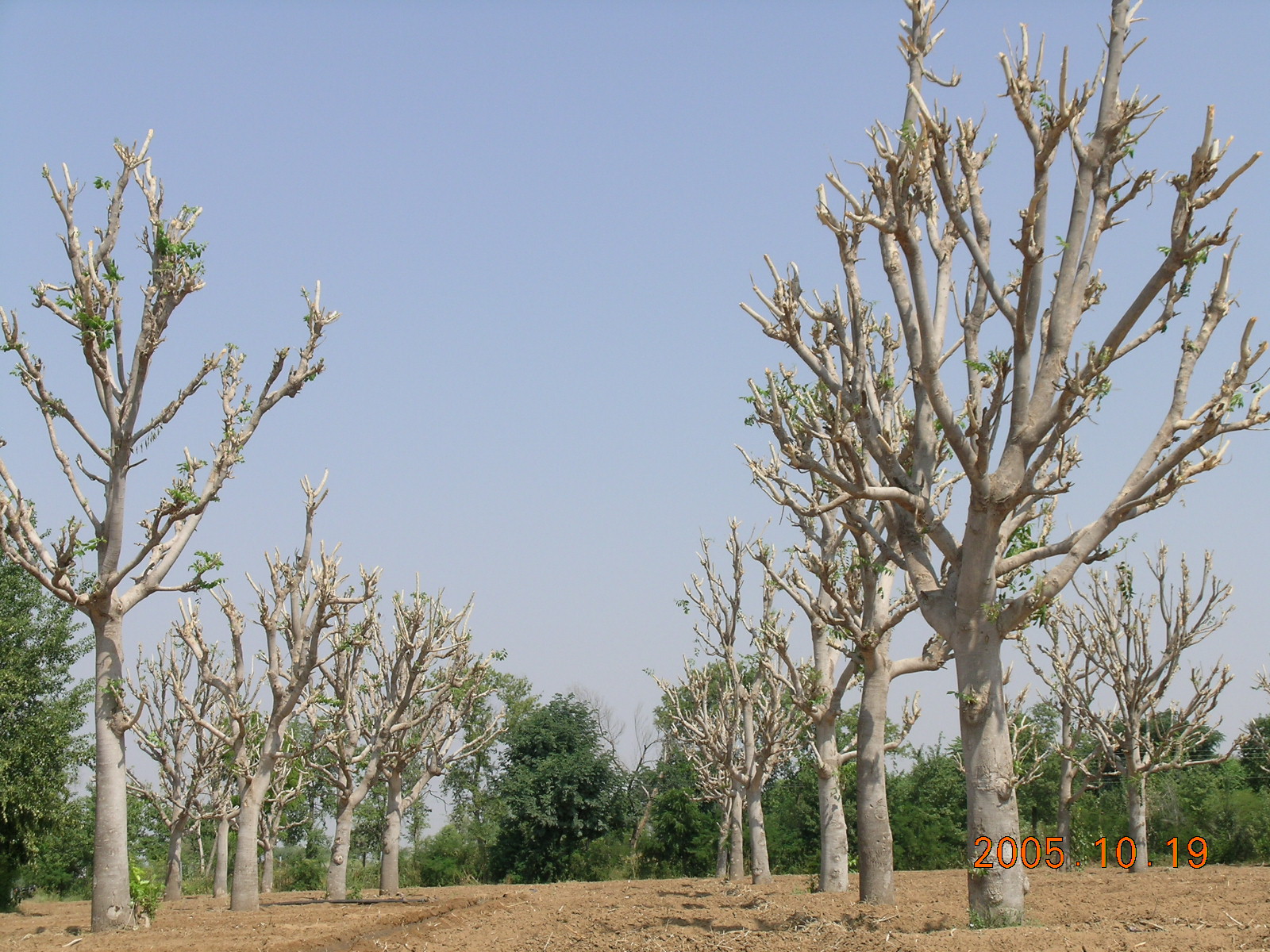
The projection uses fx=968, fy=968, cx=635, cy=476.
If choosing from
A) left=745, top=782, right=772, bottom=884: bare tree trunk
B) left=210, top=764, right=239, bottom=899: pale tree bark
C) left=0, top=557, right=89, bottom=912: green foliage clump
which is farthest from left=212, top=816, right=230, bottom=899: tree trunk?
Result: left=745, top=782, right=772, bottom=884: bare tree trunk

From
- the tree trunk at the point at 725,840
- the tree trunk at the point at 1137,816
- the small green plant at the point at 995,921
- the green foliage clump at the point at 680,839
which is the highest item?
the small green plant at the point at 995,921

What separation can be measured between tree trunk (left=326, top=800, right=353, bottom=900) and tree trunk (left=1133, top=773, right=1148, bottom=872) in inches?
590

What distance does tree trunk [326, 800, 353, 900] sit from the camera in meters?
19.1

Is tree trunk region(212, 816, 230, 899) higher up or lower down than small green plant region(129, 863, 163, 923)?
lower down

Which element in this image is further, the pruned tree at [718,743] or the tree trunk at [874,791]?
the pruned tree at [718,743]

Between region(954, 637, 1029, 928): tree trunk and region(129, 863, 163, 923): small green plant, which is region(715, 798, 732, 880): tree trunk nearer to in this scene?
region(129, 863, 163, 923): small green plant

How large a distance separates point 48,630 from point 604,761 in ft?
63.4

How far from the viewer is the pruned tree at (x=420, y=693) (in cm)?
2000

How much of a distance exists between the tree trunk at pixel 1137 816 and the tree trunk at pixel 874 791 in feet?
29.8

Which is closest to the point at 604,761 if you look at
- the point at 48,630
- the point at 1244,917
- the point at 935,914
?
the point at 48,630

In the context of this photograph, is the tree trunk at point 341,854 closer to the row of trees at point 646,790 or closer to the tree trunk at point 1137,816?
the row of trees at point 646,790

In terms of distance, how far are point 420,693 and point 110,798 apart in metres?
9.63

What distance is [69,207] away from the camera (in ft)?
40.5

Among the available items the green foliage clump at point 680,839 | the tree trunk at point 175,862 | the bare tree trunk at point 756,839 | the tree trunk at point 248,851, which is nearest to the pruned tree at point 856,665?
the bare tree trunk at point 756,839
